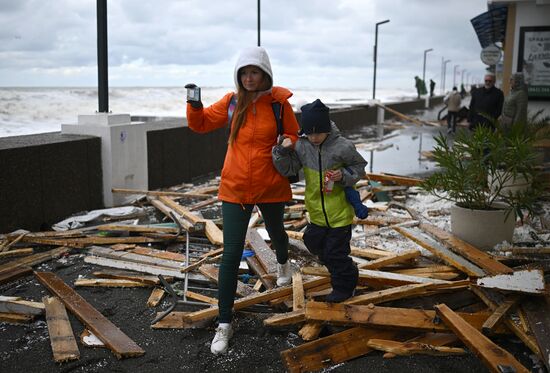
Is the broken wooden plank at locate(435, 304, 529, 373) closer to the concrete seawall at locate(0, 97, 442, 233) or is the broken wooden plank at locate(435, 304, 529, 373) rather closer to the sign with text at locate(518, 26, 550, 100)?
the concrete seawall at locate(0, 97, 442, 233)

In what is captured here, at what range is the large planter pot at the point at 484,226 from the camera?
589 centimetres

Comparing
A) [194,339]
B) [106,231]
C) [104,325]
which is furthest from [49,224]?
[194,339]

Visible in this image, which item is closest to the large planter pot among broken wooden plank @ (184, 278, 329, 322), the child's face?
broken wooden plank @ (184, 278, 329, 322)

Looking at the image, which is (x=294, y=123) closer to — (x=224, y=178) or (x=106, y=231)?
(x=224, y=178)

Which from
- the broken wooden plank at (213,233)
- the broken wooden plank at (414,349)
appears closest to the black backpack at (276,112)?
the broken wooden plank at (414,349)

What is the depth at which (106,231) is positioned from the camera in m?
6.86

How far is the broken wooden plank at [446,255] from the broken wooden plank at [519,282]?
16.3 inches

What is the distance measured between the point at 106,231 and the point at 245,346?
347 cm

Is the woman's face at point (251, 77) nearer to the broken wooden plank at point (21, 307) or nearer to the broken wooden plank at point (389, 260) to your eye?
the broken wooden plank at point (389, 260)

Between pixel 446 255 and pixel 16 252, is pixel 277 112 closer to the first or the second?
pixel 446 255

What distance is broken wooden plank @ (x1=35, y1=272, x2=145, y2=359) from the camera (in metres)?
3.89

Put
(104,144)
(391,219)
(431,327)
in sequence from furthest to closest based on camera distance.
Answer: (104,144), (391,219), (431,327)

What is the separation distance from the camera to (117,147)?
852cm

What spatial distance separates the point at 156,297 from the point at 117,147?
4173 millimetres
